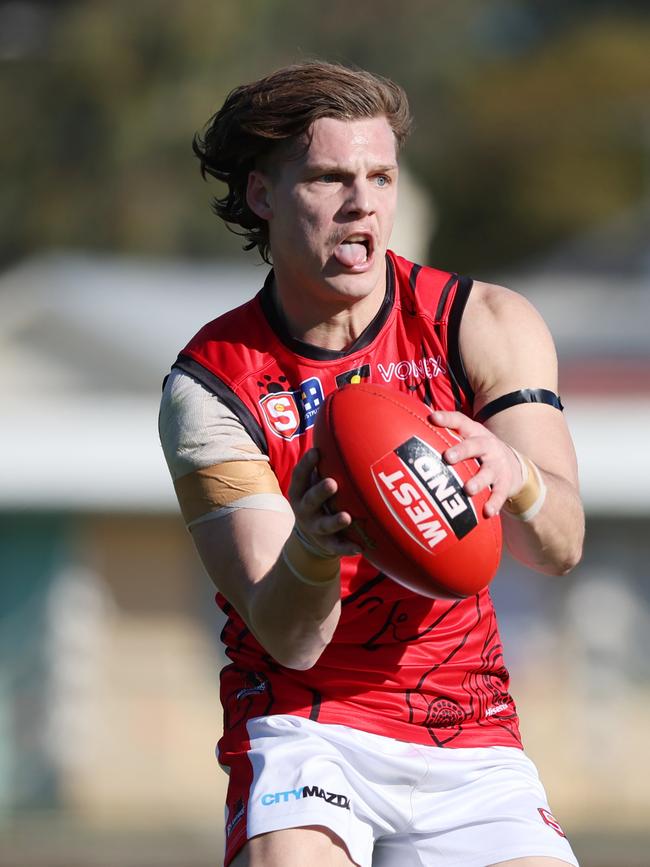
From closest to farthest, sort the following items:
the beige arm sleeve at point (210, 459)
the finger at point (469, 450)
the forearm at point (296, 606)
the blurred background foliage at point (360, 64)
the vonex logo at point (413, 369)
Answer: the finger at point (469, 450)
the forearm at point (296, 606)
the beige arm sleeve at point (210, 459)
the vonex logo at point (413, 369)
the blurred background foliage at point (360, 64)

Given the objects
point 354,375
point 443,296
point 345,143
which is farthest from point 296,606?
point 345,143

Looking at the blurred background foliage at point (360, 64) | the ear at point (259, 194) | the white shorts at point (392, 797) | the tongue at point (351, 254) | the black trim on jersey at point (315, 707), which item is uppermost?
the blurred background foliage at point (360, 64)

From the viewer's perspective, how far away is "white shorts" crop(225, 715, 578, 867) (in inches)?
145

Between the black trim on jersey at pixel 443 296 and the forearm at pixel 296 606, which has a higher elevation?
the black trim on jersey at pixel 443 296

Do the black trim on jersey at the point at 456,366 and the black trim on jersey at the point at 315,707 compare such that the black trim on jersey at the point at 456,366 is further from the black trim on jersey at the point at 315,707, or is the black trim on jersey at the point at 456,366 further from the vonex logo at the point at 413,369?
the black trim on jersey at the point at 315,707

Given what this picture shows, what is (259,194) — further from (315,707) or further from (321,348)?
(315,707)

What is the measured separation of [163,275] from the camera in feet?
67.8

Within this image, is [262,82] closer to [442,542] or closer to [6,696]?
[442,542]

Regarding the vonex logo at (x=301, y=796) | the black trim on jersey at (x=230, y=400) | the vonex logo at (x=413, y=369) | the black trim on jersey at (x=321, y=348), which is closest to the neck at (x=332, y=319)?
the black trim on jersey at (x=321, y=348)

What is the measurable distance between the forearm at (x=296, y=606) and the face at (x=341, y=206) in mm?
758

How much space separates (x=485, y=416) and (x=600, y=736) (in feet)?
36.6

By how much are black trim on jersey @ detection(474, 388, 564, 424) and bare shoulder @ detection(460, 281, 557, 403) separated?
16mm

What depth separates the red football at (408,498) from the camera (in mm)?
3283

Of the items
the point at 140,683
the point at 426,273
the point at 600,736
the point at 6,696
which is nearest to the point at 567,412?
the point at 600,736
